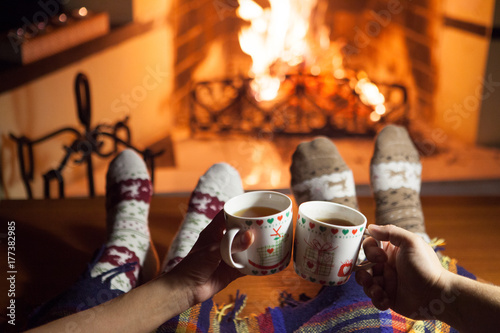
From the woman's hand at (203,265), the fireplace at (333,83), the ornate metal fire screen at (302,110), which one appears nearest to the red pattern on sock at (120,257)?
the woman's hand at (203,265)

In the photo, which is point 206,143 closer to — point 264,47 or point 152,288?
point 264,47

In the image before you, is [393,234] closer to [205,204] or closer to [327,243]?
[327,243]

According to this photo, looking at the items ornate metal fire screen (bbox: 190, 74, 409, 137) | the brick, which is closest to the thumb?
ornate metal fire screen (bbox: 190, 74, 409, 137)

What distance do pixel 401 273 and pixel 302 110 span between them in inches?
64.9

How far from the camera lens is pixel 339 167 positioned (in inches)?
35.7

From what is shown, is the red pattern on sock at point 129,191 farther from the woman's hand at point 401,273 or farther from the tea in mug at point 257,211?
the woman's hand at point 401,273

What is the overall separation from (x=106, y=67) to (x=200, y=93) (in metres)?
0.56

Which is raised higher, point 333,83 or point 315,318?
point 333,83

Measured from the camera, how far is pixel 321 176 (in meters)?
0.89

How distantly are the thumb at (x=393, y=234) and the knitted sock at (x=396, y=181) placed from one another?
0.98 feet

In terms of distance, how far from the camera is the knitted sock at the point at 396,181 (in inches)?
33.3

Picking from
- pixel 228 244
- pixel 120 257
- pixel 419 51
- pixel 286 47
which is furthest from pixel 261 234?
pixel 419 51

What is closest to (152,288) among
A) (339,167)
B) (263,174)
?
(339,167)

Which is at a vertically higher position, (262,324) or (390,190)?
(390,190)
